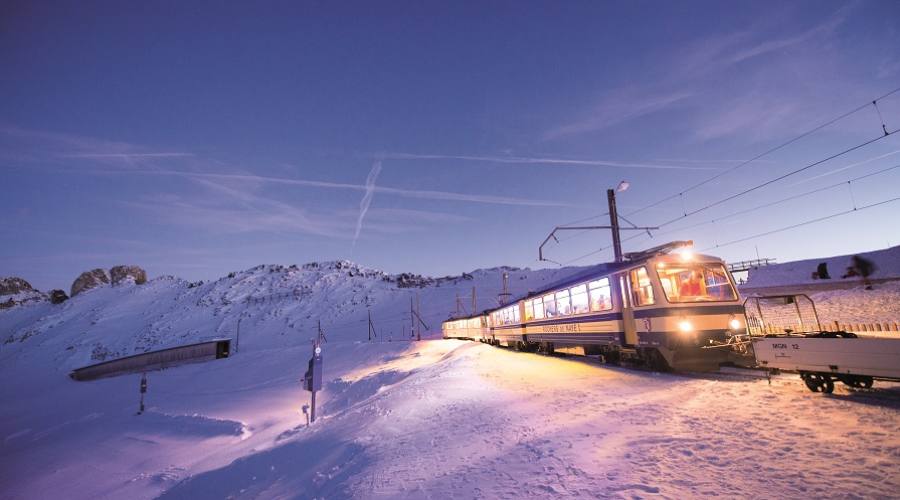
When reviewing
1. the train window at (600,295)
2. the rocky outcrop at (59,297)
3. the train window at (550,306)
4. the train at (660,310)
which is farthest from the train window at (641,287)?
the rocky outcrop at (59,297)

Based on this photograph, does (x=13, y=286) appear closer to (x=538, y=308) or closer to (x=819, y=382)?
(x=538, y=308)

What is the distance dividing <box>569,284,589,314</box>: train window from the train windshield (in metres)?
3.89

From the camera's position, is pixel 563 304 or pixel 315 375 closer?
pixel 315 375

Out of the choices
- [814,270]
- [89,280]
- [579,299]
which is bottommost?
[579,299]

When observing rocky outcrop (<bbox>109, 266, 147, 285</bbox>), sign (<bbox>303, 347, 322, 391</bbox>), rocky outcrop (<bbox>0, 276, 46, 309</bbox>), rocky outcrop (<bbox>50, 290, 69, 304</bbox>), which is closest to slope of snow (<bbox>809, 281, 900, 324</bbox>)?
sign (<bbox>303, 347, 322, 391</bbox>)

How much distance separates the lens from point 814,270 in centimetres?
3519

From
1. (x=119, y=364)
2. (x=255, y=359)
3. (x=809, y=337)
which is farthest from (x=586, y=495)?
(x=119, y=364)

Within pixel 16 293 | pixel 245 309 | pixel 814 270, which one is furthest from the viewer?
pixel 16 293

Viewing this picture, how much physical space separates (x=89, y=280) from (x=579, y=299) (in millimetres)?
163510

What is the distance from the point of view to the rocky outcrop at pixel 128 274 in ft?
407

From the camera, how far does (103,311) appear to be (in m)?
97.1

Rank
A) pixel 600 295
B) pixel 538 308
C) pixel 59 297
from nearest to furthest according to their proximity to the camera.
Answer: pixel 600 295, pixel 538 308, pixel 59 297

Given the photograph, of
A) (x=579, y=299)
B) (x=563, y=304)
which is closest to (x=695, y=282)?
(x=579, y=299)

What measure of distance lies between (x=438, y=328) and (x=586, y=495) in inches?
2470
